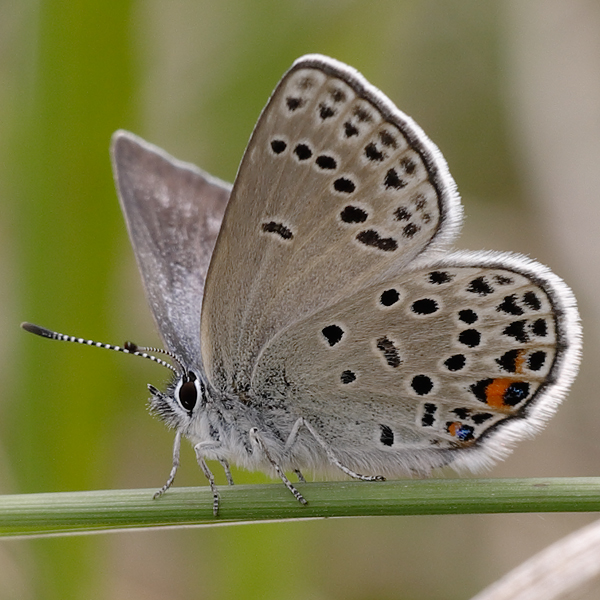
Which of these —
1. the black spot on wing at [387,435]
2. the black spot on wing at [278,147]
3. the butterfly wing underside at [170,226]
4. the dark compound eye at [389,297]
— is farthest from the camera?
the butterfly wing underside at [170,226]

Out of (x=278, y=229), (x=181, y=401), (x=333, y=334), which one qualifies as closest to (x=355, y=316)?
(x=333, y=334)

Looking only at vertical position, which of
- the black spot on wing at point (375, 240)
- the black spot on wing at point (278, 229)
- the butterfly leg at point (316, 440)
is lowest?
the butterfly leg at point (316, 440)

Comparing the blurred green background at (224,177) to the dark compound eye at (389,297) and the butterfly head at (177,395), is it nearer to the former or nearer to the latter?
the butterfly head at (177,395)

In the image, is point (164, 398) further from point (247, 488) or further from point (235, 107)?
point (235, 107)

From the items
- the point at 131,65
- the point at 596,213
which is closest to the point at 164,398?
the point at 131,65

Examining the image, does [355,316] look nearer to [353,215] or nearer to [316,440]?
[353,215]

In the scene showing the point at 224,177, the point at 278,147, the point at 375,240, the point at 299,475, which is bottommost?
the point at 299,475

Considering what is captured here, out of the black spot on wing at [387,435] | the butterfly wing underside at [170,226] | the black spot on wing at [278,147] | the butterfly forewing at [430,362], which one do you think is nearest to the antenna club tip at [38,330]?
the butterfly wing underside at [170,226]
